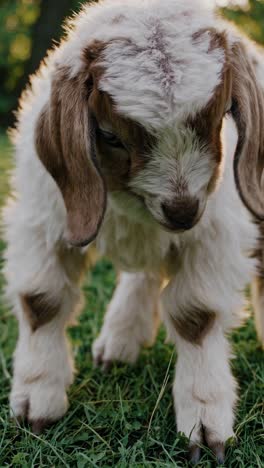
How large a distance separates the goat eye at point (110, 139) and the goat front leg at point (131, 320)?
1.32 meters

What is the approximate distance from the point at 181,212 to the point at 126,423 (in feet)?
3.50

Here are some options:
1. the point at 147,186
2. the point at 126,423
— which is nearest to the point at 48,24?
the point at 126,423

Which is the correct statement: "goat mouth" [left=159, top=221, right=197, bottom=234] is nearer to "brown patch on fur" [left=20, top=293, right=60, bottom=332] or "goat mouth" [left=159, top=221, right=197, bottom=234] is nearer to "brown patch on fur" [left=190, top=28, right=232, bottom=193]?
"brown patch on fur" [left=190, top=28, right=232, bottom=193]

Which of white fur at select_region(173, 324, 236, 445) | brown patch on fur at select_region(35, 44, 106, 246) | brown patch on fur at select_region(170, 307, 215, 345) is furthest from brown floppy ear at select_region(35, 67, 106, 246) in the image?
white fur at select_region(173, 324, 236, 445)

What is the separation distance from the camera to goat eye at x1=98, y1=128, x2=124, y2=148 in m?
2.57

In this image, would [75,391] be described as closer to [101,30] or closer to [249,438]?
[249,438]

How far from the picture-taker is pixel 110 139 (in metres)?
2.59

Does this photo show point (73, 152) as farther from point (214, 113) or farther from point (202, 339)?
point (202, 339)

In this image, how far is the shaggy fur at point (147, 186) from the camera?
2.42m

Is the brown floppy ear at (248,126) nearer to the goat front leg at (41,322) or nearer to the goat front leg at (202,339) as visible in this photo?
the goat front leg at (202,339)

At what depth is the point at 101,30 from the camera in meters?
2.62

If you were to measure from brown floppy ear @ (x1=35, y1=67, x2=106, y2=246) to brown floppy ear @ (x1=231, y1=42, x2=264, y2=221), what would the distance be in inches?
20.5

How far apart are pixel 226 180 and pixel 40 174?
0.75 m

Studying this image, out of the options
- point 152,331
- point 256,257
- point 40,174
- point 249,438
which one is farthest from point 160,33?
point 152,331
